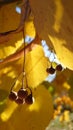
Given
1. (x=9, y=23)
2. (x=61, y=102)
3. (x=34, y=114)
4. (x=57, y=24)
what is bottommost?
(x=61, y=102)

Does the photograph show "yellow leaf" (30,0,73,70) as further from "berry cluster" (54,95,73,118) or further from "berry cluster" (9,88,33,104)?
"berry cluster" (54,95,73,118)

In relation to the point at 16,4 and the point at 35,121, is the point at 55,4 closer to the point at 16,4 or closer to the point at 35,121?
the point at 16,4

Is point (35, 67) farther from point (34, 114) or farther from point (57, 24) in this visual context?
point (57, 24)

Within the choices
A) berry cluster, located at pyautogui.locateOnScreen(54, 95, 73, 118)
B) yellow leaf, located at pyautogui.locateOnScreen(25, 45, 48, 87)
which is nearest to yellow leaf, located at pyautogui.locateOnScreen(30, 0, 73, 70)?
yellow leaf, located at pyautogui.locateOnScreen(25, 45, 48, 87)

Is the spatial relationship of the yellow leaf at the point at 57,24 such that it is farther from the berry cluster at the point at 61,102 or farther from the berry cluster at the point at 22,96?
the berry cluster at the point at 61,102

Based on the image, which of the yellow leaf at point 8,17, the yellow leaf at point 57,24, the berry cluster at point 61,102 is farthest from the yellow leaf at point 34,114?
the berry cluster at point 61,102

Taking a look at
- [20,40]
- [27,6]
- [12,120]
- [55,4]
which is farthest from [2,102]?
[55,4]

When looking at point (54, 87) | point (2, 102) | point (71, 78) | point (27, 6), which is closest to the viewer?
point (27, 6)


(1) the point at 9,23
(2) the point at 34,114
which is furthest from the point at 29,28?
(2) the point at 34,114

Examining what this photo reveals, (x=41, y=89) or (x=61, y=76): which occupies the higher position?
(x=41, y=89)
